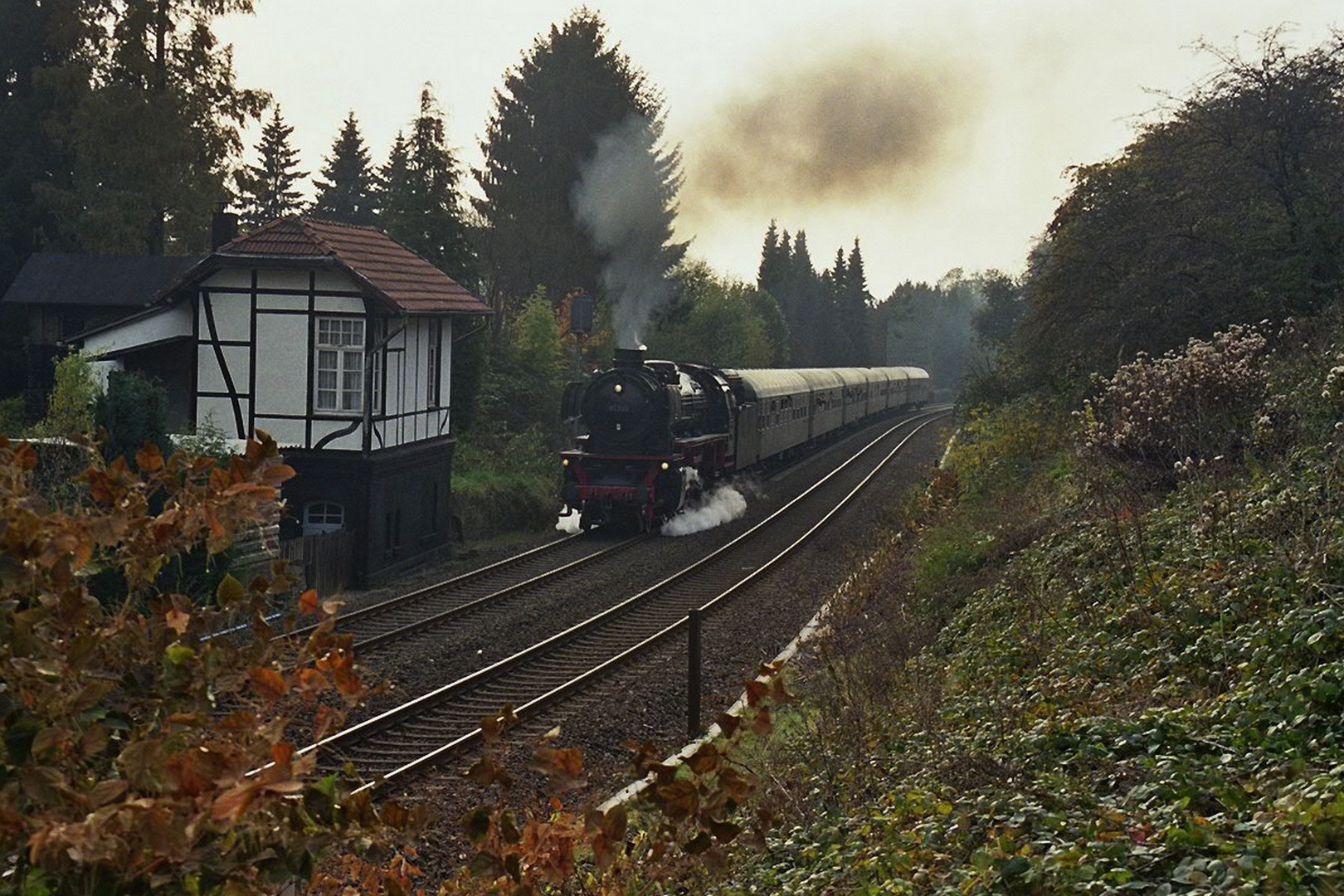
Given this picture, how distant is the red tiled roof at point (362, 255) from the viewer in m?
23.1

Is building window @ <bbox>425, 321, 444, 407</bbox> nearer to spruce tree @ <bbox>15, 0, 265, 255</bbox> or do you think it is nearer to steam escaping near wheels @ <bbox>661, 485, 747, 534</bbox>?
steam escaping near wheels @ <bbox>661, 485, 747, 534</bbox>

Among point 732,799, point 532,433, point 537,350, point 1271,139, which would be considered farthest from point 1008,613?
point 537,350

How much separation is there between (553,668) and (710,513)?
13.9 m

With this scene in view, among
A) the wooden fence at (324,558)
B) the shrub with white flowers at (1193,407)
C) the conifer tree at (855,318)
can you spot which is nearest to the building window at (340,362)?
the wooden fence at (324,558)

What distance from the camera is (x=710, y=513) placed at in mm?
30031

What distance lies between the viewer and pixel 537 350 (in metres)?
44.9

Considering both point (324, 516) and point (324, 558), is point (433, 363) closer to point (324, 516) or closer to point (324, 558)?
point (324, 516)

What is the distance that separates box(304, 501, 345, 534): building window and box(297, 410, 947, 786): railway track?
5.41 meters

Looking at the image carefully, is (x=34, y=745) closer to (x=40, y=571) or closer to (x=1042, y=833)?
(x=40, y=571)

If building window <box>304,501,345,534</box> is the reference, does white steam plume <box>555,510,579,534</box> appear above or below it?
below

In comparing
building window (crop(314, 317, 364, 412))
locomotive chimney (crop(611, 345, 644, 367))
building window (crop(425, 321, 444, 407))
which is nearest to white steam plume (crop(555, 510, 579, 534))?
locomotive chimney (crop(611, 345, 644, 367))

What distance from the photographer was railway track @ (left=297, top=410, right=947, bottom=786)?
12.8m

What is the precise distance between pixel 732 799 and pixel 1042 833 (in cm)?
252

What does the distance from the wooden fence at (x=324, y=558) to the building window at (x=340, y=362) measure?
2.29 meters
